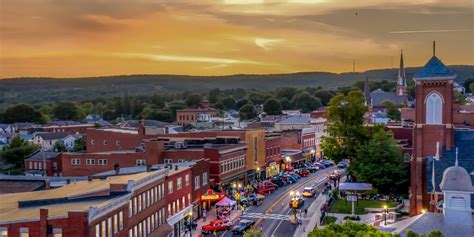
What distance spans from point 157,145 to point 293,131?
41820mm

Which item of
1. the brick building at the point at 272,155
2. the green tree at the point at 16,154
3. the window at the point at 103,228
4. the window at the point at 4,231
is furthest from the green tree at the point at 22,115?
the window at the point at 4,231

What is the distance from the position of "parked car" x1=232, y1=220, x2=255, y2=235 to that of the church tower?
50.8 ft

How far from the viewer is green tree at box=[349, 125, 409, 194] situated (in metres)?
62.8

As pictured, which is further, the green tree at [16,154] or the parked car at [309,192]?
the green tree at [16,154]

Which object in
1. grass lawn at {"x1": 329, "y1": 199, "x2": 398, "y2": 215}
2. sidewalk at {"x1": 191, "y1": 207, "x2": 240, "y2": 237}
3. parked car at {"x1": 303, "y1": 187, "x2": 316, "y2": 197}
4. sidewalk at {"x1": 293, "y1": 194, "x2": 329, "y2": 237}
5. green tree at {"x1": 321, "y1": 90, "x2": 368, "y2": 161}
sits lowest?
sidewalk at {"x1": 191, "y1": 207, "x2": 240, "y2": 237}

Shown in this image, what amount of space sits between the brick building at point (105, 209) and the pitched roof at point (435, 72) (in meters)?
26.6

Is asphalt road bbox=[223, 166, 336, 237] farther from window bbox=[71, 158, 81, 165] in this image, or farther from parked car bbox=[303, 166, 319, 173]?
window bbox=[71, 158, 81, 165]

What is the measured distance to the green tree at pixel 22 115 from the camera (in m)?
192

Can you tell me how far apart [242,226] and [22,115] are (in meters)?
155

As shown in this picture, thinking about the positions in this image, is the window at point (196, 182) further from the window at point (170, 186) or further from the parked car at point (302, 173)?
the parked car at point (302, 173)

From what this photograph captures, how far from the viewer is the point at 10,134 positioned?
14900 centimetres

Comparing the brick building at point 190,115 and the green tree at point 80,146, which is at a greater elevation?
the brick building at point 190,115

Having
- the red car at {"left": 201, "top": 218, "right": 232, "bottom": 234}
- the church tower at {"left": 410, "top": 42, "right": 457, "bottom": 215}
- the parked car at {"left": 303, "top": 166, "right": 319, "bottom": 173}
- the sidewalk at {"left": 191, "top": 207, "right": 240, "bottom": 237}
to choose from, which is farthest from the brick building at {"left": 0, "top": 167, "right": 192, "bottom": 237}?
the parked car at {"left": 303, "top": 166, "right": 319, "bottom": 173}

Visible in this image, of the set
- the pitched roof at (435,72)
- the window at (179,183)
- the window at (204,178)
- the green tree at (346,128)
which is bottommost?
the window at (204,178)
